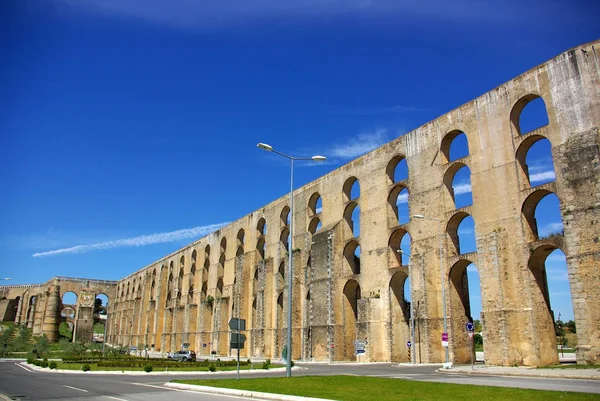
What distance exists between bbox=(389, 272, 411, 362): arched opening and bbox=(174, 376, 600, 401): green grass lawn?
19.0m

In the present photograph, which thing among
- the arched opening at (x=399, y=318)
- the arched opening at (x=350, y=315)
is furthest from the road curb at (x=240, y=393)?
the arched opening at (x=350, y=315)

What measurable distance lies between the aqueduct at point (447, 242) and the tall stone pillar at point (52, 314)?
6039 centimetres

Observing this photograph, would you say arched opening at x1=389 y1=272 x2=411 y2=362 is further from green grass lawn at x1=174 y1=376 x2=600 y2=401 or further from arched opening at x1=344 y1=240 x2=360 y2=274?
green grass lawn at x1=174 y1=376 x2=600 y2=401

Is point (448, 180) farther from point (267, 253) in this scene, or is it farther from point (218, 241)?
point (218, 241)

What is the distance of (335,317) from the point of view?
3862 cm

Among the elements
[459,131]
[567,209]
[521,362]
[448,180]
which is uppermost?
[459,131]

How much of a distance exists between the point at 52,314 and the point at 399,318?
3317 inches

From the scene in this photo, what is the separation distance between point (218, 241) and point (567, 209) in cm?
4576

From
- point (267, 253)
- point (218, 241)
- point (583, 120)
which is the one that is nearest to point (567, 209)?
point (583, 120)

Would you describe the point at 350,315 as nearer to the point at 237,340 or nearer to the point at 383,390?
the point at 237,340

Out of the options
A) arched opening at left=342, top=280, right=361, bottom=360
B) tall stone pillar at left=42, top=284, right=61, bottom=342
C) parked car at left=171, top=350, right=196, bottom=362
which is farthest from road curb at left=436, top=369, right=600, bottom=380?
tall stone pillar at left=42, top=284, right=61, bottom=342

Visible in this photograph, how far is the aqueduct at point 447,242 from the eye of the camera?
24531 mm

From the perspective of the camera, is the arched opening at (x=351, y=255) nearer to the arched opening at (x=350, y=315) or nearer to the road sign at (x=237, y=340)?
the arched opening at (x=350, y=315)

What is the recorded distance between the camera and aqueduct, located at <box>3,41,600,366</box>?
2453 cm
